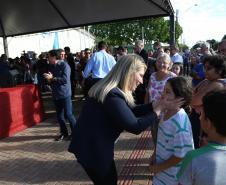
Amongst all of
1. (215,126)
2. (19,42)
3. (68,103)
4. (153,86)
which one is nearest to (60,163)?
(68,103)

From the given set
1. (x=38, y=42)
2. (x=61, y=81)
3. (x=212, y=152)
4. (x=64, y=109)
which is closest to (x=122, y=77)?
(x=212, y=152)

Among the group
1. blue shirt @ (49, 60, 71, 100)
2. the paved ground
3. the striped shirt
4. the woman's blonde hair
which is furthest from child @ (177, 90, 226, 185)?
blue shirt @ (49, 60, 71, 100)

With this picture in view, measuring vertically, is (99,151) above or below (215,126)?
below

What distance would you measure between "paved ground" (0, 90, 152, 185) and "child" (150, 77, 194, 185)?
2149 mm

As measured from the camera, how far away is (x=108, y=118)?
287 cm

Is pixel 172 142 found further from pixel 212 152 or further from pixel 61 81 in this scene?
pixel 61 81

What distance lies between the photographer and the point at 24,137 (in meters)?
7.75

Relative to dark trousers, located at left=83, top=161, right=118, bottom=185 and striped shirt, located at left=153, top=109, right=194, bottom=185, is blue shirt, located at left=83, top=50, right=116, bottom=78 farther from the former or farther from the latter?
striped shirt, located at left=153, top=109, right=194, bottom=185

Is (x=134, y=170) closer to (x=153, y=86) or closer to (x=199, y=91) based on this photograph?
(x=153, y=86)

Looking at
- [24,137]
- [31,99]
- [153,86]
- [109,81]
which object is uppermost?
[109,81]

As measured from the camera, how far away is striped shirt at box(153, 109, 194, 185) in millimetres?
2648

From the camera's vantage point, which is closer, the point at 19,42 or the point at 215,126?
the point at 215,126

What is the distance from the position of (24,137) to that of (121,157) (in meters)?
2.66

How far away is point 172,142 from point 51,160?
12.3ft
